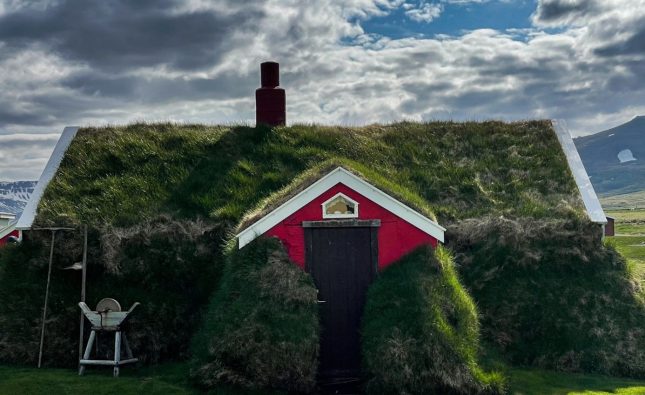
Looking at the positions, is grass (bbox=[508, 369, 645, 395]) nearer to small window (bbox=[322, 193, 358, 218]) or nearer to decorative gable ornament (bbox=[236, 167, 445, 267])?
decorative gable ornament (bbox=[236, 167, 445, 267])

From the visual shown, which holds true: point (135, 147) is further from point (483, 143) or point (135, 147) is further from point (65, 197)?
point (483, 143)

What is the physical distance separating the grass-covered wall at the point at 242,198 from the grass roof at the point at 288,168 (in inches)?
1.9

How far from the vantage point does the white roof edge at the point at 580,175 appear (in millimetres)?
17125

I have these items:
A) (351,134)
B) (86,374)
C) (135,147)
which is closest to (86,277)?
(86,374)

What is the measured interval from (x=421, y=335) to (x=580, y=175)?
927cm

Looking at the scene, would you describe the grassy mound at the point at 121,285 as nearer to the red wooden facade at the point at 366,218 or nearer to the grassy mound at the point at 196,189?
the grassy mound at the point at 196,189

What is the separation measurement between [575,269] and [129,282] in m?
10.8

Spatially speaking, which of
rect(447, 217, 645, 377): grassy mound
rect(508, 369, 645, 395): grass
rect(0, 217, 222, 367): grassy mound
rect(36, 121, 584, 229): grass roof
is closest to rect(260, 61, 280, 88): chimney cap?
rect(36, 121, 584, 229): grass roof

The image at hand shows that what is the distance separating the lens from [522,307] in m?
→ 15.6

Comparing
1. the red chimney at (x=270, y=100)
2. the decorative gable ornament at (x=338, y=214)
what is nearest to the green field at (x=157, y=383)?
the decorative gable ornament at (x=338, y=214)

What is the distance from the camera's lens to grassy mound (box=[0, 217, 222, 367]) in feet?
48.3

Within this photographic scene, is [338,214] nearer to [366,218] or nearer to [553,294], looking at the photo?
[366,218]

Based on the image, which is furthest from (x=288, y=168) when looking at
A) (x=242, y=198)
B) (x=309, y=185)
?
(x=309, y=185)

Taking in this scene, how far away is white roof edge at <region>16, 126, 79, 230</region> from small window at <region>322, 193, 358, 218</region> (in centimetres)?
742
